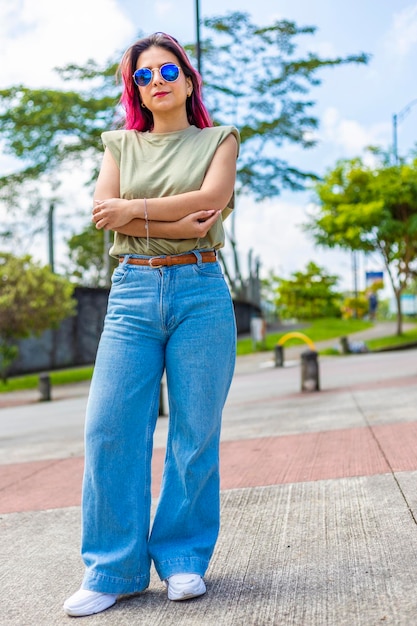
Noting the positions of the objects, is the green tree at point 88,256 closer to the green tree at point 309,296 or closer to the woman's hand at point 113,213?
the green tree at point 309,296

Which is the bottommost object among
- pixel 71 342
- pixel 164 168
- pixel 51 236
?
pixel 71 342

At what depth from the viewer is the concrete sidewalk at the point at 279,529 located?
2.92 m

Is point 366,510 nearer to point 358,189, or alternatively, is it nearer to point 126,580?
point 126,580

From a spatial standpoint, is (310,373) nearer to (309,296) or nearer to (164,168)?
(164,168)

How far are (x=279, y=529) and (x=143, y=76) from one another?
6.49 feet

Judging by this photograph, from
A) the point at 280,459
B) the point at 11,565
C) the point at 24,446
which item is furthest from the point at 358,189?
the point at 11,565

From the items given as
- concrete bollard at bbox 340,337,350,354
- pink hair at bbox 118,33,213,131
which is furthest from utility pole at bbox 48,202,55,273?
pink hair at bbox 118,33,213,131

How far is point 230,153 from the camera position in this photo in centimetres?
324

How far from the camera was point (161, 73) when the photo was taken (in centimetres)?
326

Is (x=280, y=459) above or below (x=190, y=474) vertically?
below

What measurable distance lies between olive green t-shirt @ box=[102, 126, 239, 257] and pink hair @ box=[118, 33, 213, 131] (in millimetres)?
112

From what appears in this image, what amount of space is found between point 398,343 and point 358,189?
626 centimetres

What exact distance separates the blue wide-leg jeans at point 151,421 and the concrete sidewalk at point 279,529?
179 millimetres

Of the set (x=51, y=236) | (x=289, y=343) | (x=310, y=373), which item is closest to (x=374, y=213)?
(x=289, y=343)
